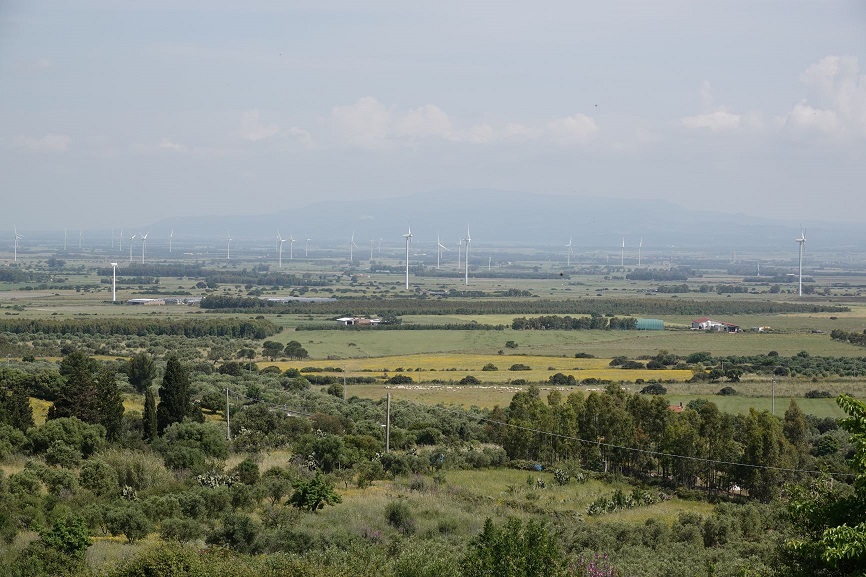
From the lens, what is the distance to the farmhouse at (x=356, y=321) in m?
86.8

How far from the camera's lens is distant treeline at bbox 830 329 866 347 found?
7575 centimetres

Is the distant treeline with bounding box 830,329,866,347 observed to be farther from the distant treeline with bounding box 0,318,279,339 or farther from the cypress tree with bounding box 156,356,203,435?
the cypress tree with bounding box 156,356,203,435

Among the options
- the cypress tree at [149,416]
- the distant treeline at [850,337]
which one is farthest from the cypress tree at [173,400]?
the distant treeline at [850,337]

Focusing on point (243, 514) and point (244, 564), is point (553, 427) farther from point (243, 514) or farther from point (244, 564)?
point (244, 564)

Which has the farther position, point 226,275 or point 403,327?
point 226,275

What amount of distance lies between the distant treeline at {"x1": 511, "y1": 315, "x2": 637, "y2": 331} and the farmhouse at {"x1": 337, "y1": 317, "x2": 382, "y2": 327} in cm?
1184

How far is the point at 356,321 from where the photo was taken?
292 ft

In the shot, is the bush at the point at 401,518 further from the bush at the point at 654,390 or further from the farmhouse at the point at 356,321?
the farmhouse at the point at 356,321

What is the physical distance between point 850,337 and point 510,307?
38.0 metres

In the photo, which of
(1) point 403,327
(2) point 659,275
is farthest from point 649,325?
(2) point 659,275

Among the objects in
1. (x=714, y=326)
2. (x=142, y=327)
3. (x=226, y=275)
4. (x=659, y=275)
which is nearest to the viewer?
(x=142, y=327)

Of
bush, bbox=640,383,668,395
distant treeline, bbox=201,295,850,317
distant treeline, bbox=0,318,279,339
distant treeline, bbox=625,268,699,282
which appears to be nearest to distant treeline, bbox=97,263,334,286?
distant treeline, bbox=201,295,850,317

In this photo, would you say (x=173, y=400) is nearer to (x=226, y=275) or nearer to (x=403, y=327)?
(x=403, y=327)

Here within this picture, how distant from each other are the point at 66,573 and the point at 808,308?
104 m
